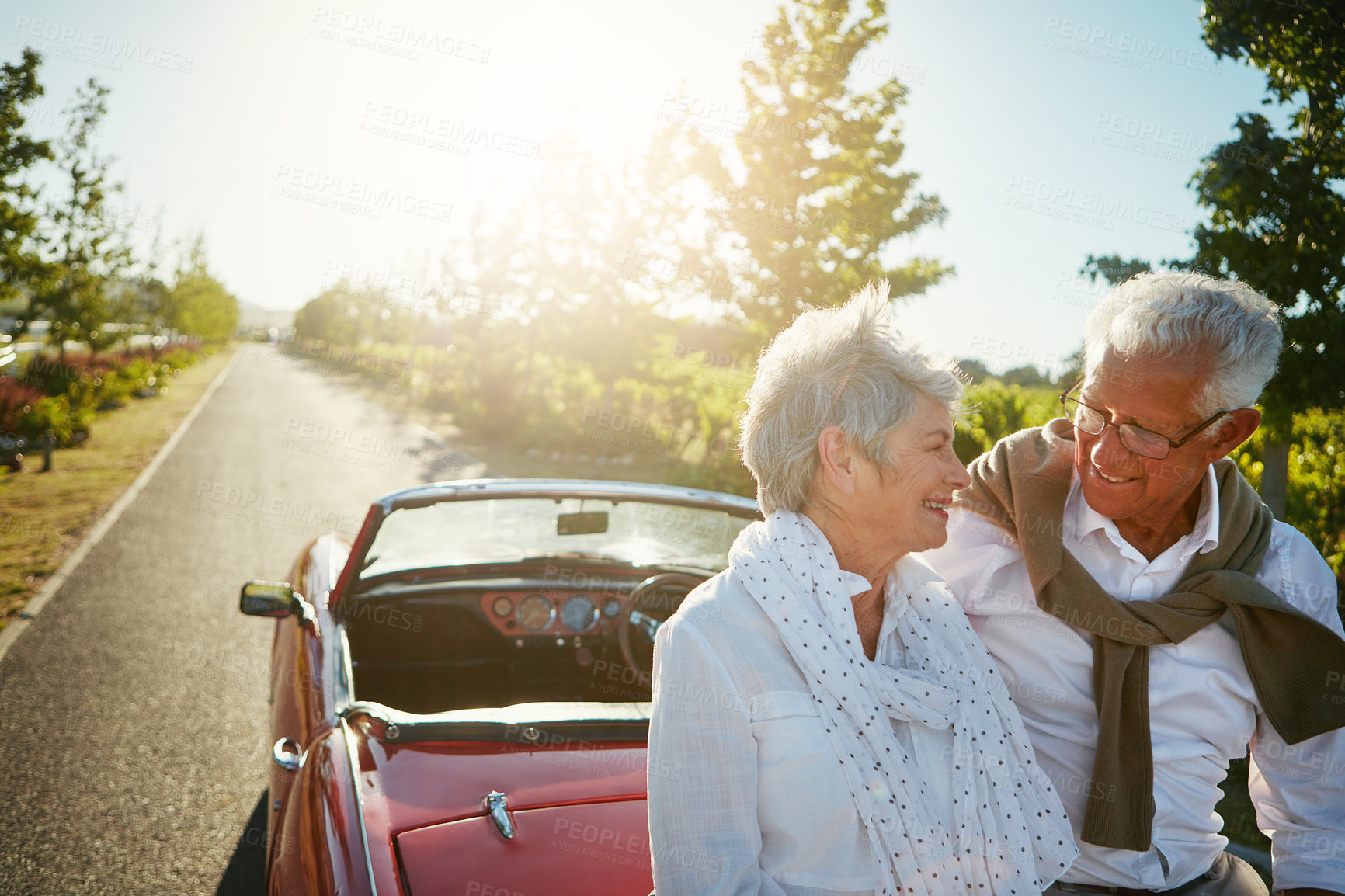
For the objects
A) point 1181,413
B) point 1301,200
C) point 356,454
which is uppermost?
point 1301,200

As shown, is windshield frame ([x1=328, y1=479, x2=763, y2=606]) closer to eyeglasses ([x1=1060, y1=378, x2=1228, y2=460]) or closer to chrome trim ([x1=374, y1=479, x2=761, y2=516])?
chrome trim ([x1=374, y1=479, x2=761, y2=516])

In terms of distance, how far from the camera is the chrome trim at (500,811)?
Result: 1.87m

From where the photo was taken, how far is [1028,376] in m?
6.58

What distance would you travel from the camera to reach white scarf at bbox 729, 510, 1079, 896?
61.6 inches

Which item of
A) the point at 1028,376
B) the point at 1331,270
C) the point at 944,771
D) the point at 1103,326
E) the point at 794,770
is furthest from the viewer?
the point at 1028,376

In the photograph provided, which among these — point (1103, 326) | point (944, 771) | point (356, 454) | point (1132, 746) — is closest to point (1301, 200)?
point (1103, 326)

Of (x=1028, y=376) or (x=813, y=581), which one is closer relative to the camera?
(x=813, y=581)

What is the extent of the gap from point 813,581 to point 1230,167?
4.68m

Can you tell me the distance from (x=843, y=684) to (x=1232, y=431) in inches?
46.4

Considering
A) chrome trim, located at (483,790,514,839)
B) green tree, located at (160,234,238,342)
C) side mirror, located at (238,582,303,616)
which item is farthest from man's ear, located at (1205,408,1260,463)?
green tree, located at (160,234,238,342)

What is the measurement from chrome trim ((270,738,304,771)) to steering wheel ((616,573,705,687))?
3.36ft

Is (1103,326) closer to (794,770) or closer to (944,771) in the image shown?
(944,771)

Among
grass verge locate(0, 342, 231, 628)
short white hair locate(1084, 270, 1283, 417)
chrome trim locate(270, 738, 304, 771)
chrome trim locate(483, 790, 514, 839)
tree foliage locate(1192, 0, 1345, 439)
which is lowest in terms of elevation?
grass verge locate(0, 342, 231, 628)

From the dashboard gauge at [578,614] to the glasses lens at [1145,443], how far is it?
7.19ft
